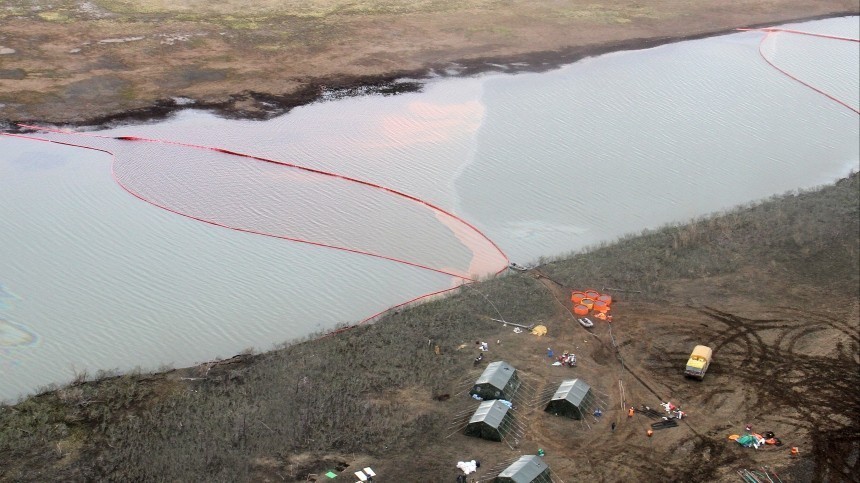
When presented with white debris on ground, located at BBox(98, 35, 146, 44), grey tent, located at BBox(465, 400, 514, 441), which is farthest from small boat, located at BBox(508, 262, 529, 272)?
white debris on ground, located at BBox(98, 35, 146, 44)

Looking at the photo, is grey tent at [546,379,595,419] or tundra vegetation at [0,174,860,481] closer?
tundra vegetation at [0,174,860,481]

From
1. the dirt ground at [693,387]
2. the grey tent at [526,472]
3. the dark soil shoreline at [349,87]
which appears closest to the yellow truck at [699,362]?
the dirt ground at [693,387]

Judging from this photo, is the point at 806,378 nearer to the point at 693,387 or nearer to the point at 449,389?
the point at 693,387

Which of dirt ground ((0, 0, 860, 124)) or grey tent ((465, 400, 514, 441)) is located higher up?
dirt ground ((0, 0, 860, 124))

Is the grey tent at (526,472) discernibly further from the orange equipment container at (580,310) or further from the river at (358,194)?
the river at (358,194)

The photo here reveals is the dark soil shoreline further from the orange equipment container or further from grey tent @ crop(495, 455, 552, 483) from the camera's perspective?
grey tent @ crop(495, 455, 552, 483)

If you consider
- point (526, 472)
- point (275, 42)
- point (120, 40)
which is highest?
point (120, 40)

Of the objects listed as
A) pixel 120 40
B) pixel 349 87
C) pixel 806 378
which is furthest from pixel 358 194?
pixel 120 40
